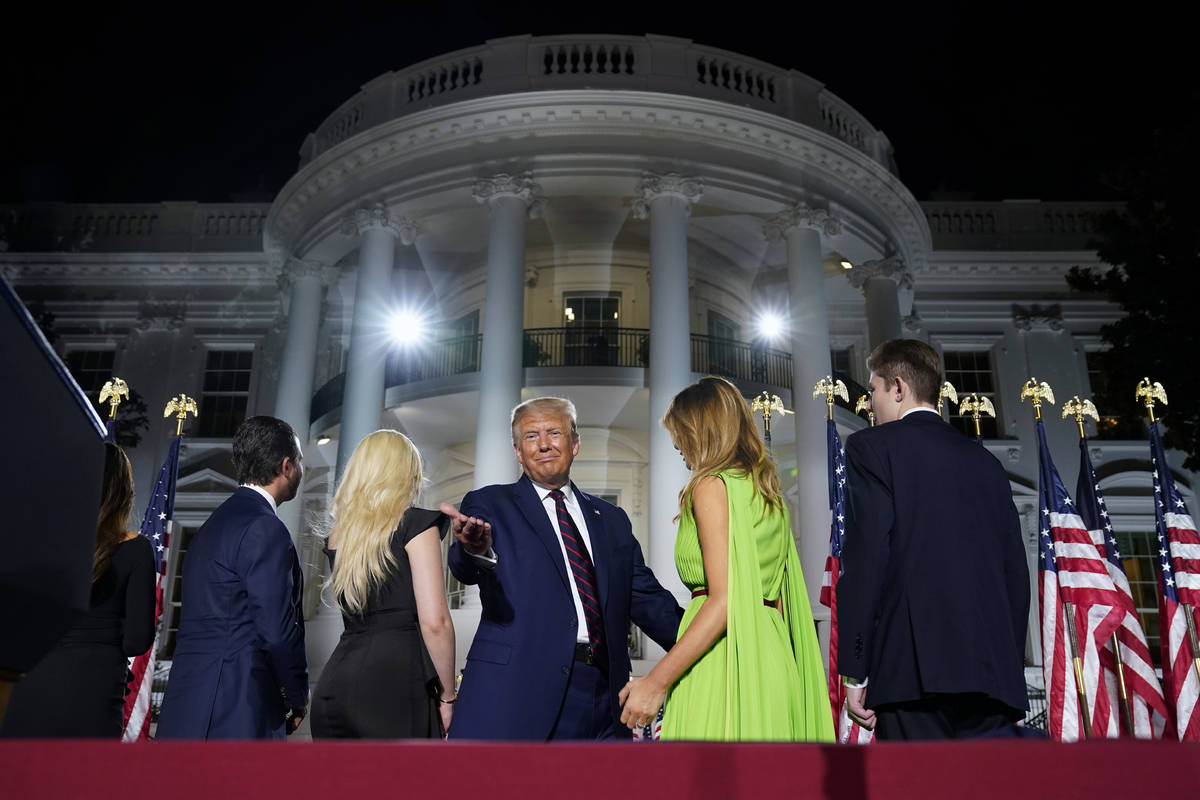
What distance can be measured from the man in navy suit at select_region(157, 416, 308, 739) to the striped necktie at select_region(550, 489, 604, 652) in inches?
42.9

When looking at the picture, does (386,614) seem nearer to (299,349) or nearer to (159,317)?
(299,349)

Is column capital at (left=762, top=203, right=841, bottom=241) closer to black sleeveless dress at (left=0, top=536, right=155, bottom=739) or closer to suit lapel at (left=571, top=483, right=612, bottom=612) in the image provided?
suit lapel at (left=571, top=483, right=612, bottom=612)

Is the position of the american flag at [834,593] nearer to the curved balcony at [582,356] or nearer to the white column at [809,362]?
the white column at [809,362]

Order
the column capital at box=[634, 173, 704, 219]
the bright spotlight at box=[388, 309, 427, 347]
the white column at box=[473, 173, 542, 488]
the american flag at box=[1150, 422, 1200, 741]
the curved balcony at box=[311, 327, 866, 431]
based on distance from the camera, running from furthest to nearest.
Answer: the bright spotlight at box=[388, 309, 427, 347]
the curved balcony at box=[311, 327, 866, 431]
the column capital at box=[634, 173, 704, 219]
the white column at box=[473, 173, 542, 488]
the american flag at box=[1150, 422, 1200, 741]

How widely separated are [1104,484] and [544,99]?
15.3 m

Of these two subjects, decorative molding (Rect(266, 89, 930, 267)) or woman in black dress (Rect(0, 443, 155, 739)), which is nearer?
woman in black dress (Rect(0, 443, 155, 739))

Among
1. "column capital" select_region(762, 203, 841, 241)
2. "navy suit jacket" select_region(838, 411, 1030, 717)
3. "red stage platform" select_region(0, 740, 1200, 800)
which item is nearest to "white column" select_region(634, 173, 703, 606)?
"column capital" select_region(762, 203, 841, 241)

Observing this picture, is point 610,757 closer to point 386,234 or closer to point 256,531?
point 256,531

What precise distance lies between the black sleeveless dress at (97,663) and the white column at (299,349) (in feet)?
49.5

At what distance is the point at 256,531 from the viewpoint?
3.55 meters

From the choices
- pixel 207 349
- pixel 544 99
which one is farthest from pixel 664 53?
pixel 207 349

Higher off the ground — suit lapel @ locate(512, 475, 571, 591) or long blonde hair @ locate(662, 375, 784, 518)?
long blonde hair @ locate(662, 375, 784, 518)

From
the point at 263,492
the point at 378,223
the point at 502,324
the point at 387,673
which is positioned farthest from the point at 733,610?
the point at 378,223

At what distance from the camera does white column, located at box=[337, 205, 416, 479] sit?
16.6 meters
